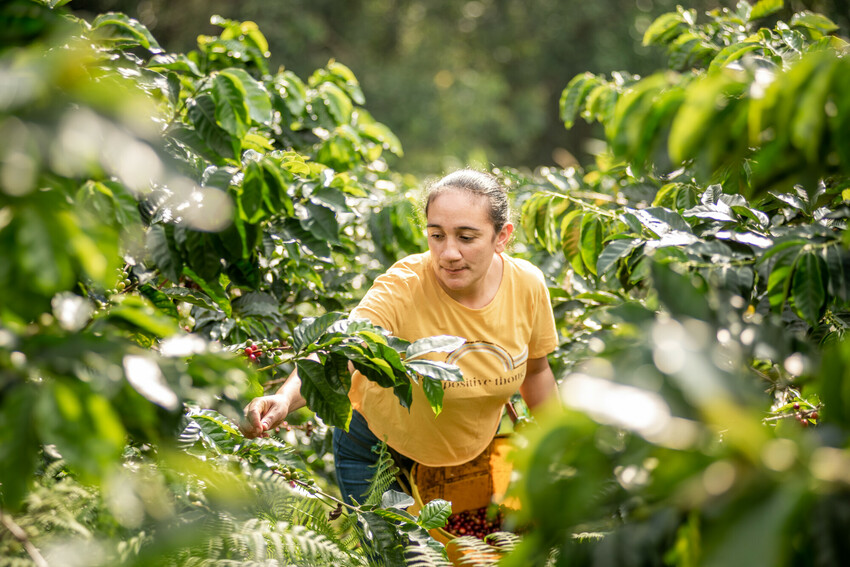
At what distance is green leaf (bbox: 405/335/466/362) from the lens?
1.45 meters

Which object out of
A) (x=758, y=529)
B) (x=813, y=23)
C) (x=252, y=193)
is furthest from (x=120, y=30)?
(x=813, y=23)

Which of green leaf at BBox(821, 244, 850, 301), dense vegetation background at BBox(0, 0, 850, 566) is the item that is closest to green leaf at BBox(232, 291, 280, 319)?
dense vegetation background at BBox(0, 0, 850, 566)

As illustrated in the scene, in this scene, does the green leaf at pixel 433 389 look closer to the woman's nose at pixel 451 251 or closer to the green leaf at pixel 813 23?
the woman's nose at pixel 451 251

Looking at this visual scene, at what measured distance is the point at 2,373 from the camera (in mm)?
708

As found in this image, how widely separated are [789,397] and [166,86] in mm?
1870

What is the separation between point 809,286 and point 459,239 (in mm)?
1007

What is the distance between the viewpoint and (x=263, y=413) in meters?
1.61

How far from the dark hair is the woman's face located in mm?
17

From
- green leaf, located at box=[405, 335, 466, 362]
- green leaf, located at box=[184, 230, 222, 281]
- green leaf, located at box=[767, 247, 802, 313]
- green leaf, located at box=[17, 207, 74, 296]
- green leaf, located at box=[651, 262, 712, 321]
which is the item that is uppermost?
green leaf, located at box=[17, 207, 74, 296]

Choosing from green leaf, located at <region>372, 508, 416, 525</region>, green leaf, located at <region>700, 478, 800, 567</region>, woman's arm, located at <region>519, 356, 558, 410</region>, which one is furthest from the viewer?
woman's arm, located at <region>519, 356, 558, 410</region>

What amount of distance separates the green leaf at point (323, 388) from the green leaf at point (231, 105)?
64 centimetres

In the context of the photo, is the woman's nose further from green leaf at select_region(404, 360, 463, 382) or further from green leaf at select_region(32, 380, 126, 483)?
green leaf at select_region(32, 380, 126, 483)

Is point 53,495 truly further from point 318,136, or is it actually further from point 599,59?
point 599,59

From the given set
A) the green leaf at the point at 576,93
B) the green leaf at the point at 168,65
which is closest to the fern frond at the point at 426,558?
the green leaf at the point at 168,65
